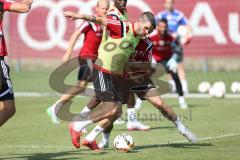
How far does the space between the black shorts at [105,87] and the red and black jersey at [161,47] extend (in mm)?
7475

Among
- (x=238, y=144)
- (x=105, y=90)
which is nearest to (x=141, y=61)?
(x=105, y=90)

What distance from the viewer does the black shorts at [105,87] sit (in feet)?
41.1

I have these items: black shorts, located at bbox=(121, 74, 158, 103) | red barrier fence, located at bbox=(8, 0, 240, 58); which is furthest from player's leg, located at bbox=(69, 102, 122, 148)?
red barrier fence, located at bbox=(8, 0, 240, 58)

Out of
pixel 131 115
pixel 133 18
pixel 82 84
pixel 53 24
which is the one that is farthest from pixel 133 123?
pixel 53 24

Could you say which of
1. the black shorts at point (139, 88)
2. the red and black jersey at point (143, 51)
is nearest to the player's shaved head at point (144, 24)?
the red and black jersey at point (143, 51)

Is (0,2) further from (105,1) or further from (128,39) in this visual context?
(105,1)

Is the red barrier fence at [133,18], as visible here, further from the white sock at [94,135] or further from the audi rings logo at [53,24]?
the white sock at [94,135]

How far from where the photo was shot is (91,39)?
1694 cm

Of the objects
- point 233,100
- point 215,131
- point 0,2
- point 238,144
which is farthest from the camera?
point 233,100

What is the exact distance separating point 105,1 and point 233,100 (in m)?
7.28

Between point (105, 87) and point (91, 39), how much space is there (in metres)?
4.56

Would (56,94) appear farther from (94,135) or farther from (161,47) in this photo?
(94,135)

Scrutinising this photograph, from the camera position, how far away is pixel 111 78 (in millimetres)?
12672

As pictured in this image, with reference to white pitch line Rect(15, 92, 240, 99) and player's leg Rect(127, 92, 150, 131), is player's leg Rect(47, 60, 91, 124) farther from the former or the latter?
white pitch line Rect(15, 92, 240, 99)
